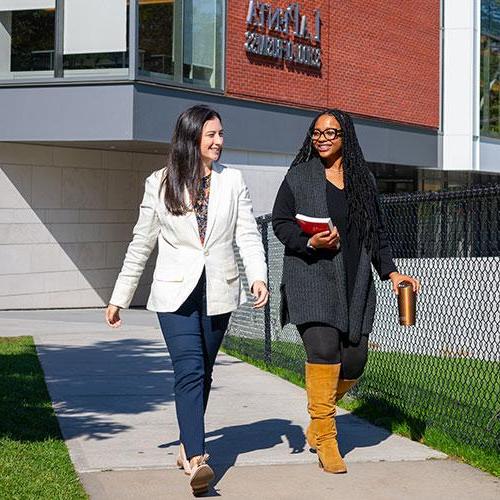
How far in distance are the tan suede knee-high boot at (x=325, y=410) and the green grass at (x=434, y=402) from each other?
2.74 ft

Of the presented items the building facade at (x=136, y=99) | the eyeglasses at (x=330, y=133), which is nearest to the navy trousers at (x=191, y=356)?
the eyeglasses at (x=330, y=133)

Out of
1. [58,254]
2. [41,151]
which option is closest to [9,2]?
[41,151]

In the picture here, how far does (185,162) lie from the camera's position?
6.11 m

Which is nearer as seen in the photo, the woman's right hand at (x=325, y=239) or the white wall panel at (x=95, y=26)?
the woman's right hand at (x=325, y=239)

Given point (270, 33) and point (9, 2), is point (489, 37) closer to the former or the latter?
point (270, 33)

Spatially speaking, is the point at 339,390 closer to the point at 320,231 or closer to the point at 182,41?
the point at 320,231

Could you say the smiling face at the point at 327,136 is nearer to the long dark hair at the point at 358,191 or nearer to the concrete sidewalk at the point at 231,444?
the long dark hair at the point at 358,191

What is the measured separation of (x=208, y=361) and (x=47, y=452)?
1233mm

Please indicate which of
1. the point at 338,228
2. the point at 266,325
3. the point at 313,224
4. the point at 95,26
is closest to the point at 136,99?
the point at 95,26

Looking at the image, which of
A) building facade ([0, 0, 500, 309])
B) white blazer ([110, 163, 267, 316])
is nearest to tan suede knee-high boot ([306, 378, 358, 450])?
white blazer ([110, 163, 267, 316])

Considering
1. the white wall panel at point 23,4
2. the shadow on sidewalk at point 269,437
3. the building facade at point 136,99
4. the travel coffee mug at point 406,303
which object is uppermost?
the white wall panel at point 23,4

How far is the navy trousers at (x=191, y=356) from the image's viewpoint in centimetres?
591

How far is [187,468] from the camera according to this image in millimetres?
5930

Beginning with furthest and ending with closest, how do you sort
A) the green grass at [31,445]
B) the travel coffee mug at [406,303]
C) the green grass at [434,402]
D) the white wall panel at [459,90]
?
the white wall panel at [459,90] < the green grass at [434,402] < the travel coffee mug at [406,303] < the green grass at [31,445]
